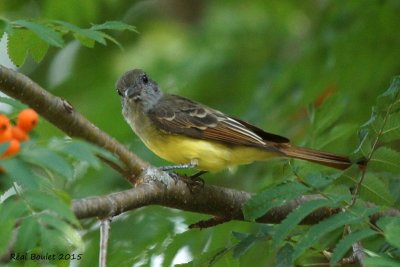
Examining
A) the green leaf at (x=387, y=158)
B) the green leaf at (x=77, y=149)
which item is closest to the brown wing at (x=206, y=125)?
the green leaf at (x=387, y=158)

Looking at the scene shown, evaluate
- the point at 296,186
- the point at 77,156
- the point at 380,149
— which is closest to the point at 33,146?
the point at 77,156

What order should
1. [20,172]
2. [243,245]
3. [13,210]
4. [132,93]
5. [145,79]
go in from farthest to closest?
1. [145,79]
2. [132,93]
3. [243,245]
4. [13,210]
5. [20,172]

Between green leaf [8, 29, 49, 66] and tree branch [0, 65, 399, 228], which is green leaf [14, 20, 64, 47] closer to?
tree branch [0, 65, 399, 228]

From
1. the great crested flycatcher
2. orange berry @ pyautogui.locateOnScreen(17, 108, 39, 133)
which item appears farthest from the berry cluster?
the great crested flycatcher

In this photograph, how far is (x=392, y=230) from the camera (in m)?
3.71

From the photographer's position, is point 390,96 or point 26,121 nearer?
point 26,121

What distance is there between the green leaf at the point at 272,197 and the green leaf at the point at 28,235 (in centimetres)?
130

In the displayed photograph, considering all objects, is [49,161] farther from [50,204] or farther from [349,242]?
[349,242]

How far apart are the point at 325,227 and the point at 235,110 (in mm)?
4232

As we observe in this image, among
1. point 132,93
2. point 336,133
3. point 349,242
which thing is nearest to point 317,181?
point 349,242

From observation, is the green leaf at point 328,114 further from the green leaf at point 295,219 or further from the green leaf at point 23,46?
the green leaf at point 23,46

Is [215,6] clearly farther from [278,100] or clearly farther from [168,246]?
→ [168,246]

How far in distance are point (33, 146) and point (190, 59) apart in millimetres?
5280

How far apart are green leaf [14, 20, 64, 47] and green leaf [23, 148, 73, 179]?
0.98m
